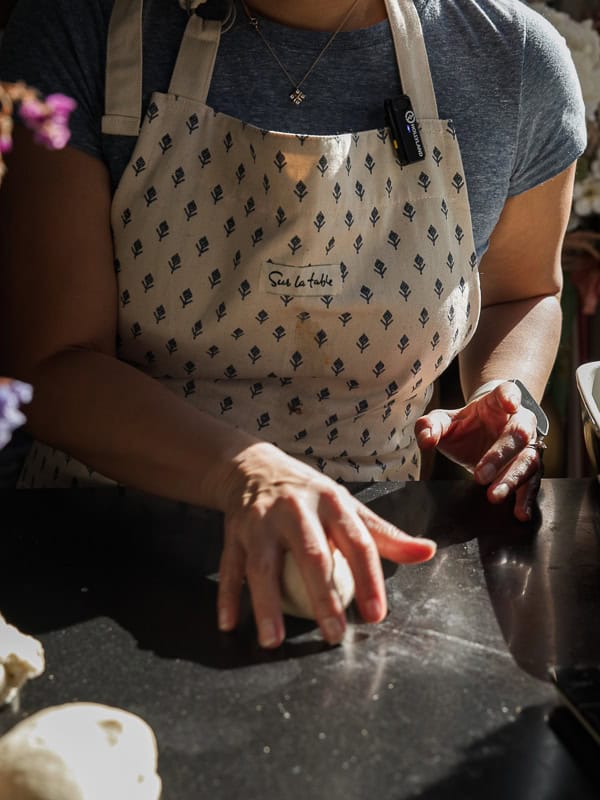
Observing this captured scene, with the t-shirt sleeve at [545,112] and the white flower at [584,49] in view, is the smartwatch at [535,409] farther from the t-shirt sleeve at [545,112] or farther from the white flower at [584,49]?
the white flower at [584,49]

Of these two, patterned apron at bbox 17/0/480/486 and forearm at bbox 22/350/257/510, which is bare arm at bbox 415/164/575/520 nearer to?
patterned apron at bbox 17/0/480/486

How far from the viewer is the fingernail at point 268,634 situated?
2.36ft

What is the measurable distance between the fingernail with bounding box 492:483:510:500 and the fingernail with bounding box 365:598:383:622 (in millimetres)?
270

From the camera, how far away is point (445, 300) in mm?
1200

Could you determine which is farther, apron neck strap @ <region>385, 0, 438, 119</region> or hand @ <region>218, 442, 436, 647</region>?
apron neck strap @ <region>385, 0, 438, 119</region>

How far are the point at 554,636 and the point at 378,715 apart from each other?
171 mm

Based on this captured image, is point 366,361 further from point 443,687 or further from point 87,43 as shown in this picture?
point 443,687

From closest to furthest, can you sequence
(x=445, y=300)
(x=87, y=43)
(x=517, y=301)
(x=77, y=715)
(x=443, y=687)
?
1. (x=77, y=715)
2. (x=443, y=687)
3. (x=87, y=43)
4. (x=445, y=300)
5. (x=517, y=301)

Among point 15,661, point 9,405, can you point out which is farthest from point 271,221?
point 9,405

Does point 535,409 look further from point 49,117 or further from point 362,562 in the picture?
point 49,117

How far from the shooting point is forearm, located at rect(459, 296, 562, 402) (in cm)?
129

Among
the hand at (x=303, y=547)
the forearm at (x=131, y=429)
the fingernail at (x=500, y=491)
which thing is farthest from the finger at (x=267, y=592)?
the fingernail at (x=500, y=491)

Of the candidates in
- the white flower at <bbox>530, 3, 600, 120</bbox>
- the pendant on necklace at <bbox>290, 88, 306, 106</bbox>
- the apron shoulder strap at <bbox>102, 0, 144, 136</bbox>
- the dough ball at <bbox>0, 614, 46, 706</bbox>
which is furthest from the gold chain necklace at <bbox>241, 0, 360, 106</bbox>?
the white flower at <bbox>530, 3, 600, 120</bbox>

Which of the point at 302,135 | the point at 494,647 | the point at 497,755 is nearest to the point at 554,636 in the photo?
the point at 494,647
